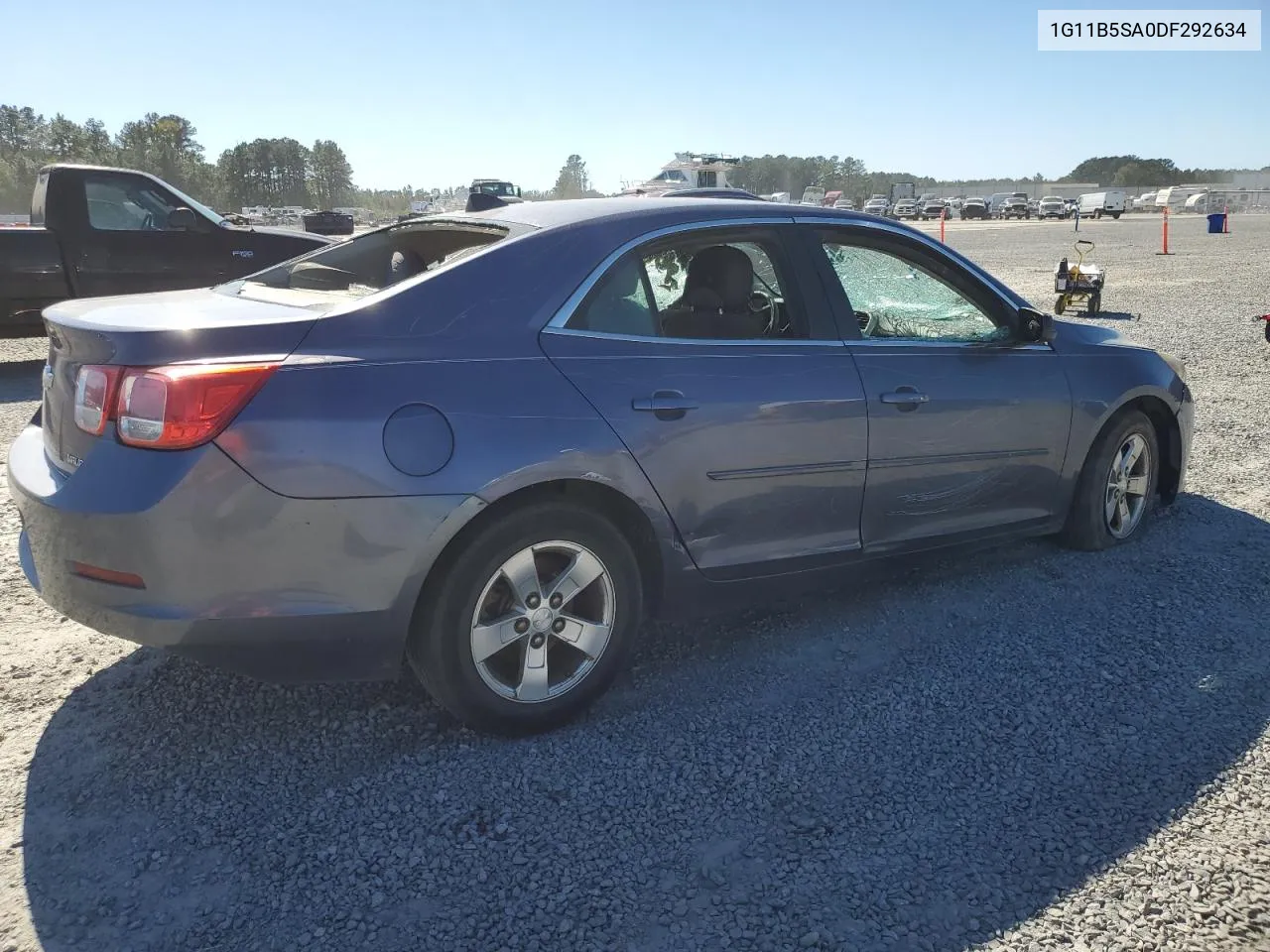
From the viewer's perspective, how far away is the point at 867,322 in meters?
4.00

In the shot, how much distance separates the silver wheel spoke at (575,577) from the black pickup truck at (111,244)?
7.94 meters

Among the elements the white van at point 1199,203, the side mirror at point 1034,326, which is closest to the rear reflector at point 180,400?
the side mirror at point 1034,326

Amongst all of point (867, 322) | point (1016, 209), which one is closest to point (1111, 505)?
point (867, 322)

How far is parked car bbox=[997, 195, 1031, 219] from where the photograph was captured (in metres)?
73.0

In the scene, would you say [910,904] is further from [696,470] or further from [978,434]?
[978,434]

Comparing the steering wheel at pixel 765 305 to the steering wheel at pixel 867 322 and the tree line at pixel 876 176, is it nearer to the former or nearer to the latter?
the steering wheel at pixel 867 322

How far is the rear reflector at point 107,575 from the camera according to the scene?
8.91ft

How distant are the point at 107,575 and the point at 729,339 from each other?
208cm

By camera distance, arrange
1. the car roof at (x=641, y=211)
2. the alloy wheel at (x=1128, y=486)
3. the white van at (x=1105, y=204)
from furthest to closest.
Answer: the white van at (x=1105, y=204) < the alloy wheel at (x=1128, y=486) < the car roof at (x=641, y=211)

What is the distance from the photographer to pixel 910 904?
97.6 inches

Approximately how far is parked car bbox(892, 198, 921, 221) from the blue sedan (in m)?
67.2

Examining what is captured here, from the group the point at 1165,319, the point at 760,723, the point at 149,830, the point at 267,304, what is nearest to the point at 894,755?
the point at 760,723

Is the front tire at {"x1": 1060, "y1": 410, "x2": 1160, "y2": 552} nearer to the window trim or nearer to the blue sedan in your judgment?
the blue sedan

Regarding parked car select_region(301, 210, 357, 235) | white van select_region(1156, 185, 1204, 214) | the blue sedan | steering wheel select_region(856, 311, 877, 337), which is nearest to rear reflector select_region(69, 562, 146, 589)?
the blue sedan
